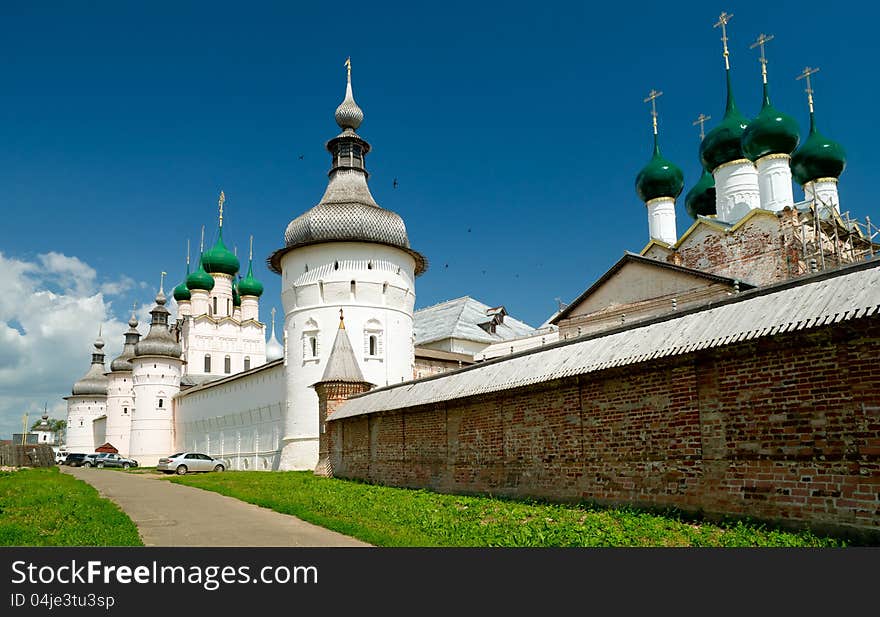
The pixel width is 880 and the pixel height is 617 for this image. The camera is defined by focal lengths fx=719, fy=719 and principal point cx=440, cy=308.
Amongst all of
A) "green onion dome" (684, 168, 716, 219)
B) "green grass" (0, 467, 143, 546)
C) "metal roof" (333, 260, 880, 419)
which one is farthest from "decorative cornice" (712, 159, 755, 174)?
"green grass" (0, 467, 143, 546)

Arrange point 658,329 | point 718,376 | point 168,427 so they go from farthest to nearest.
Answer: point 168,427, point 658,329, point 718,376

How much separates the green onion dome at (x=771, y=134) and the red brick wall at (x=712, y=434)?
1487 centimetres

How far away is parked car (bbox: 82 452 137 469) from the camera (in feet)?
123

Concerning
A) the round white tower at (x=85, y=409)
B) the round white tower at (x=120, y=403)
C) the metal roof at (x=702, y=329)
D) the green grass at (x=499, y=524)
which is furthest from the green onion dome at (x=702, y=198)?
the round white tower at (x=85, y=409)

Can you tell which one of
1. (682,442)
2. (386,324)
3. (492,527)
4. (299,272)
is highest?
(299,272)

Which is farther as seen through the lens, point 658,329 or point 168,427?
point 168,427

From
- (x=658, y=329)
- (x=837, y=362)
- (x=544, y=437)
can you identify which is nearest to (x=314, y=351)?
(x=544, y=437)

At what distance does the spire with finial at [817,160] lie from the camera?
74.2 feet

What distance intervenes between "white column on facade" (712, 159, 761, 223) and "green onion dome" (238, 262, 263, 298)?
3531 centimetres

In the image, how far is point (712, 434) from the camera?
7.46 m

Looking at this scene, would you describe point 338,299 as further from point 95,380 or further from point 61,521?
point 95,380
